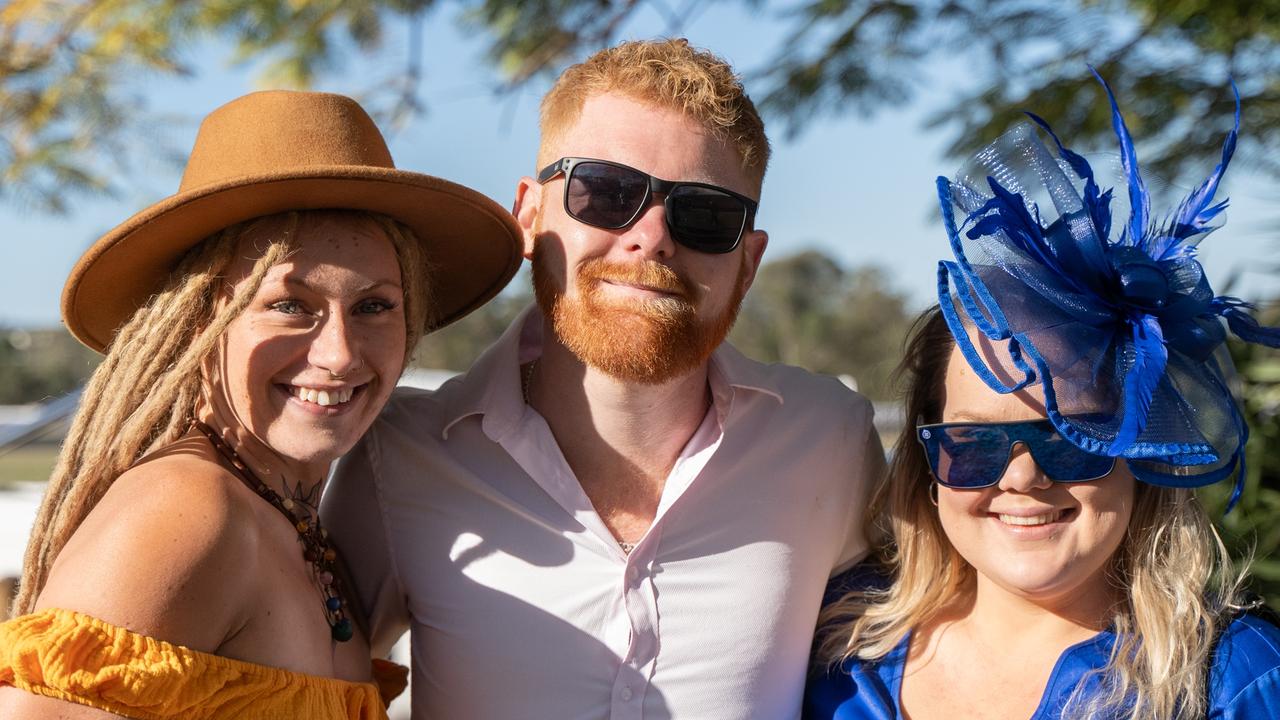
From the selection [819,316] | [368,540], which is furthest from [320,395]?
[819,316]

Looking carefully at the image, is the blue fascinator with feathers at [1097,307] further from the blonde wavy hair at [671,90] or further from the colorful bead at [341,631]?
the colorful bead at [341,631]

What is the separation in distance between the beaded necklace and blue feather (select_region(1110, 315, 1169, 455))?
59.9 inches

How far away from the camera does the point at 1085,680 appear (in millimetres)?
2350

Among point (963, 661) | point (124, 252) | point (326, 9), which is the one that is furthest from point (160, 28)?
point (963, 661)

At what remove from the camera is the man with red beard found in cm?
256

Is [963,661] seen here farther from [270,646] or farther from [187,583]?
[187,583]

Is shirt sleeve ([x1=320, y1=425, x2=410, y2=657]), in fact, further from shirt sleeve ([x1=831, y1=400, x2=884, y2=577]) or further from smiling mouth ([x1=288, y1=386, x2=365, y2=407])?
shirt sleeve ([x1=831, y1=400, x2=884, y2=577])

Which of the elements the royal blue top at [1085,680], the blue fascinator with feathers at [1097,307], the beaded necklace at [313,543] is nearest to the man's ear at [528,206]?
the beaded necklace at [313,543]

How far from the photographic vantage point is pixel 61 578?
182 cm

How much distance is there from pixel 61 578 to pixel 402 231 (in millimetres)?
957

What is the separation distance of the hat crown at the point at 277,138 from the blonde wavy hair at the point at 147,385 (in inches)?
4.1

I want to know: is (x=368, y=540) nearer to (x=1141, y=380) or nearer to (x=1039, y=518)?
(x=1039, y=518)

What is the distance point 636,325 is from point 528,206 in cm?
48

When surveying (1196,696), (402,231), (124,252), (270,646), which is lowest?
(270,646)
